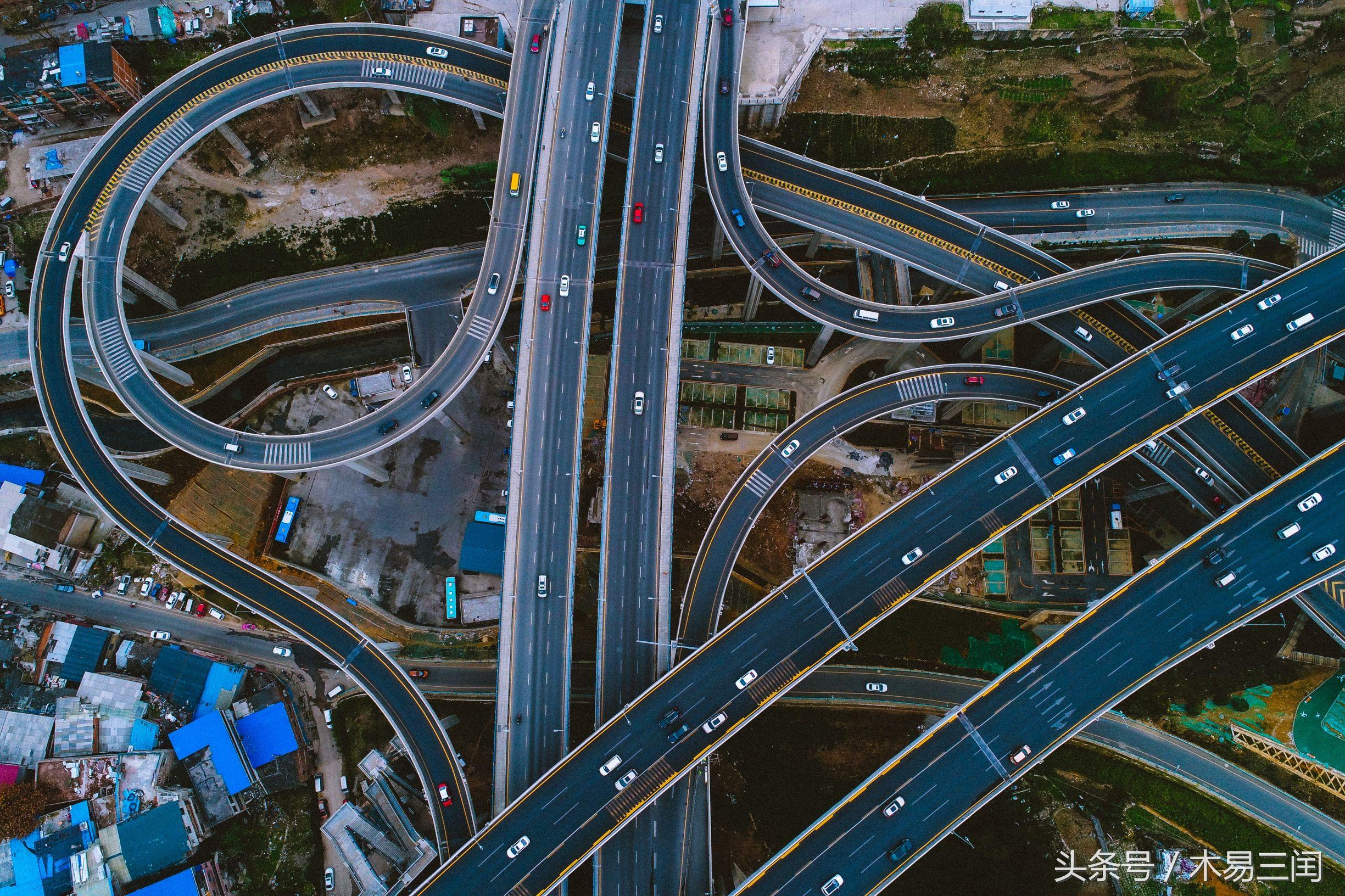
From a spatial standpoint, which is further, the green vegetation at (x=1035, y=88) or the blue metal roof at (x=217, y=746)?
the green vegetation at (x=1035, y=88)

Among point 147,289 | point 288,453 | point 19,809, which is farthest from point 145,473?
point 19,809

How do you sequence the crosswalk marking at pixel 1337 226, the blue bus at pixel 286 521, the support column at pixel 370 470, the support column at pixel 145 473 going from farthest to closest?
the crosswalk marking at pixel 1337 226 → the blue bus at pixel 286 521 → the support column at pixel 370 470 → the support column at pixel 145 473

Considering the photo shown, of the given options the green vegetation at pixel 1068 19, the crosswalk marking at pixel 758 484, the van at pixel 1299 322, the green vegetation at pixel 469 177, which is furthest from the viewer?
the green vegetation at pixel 469 177

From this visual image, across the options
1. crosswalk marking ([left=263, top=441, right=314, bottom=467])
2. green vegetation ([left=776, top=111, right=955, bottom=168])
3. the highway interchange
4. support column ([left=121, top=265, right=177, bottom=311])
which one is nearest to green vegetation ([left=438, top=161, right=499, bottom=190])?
the highway interchange

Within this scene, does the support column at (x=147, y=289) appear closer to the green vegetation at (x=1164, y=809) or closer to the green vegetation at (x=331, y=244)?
the green vegetation at (x=331, y=244)

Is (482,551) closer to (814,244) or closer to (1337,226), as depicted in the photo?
(814,244)

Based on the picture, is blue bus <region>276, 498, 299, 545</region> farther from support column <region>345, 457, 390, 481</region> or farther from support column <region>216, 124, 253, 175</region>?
support column <region>216, 124, 253, 175</region>

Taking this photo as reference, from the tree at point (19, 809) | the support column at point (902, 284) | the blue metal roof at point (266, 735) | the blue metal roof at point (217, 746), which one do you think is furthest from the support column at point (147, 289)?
the support column at point (902, 284)
